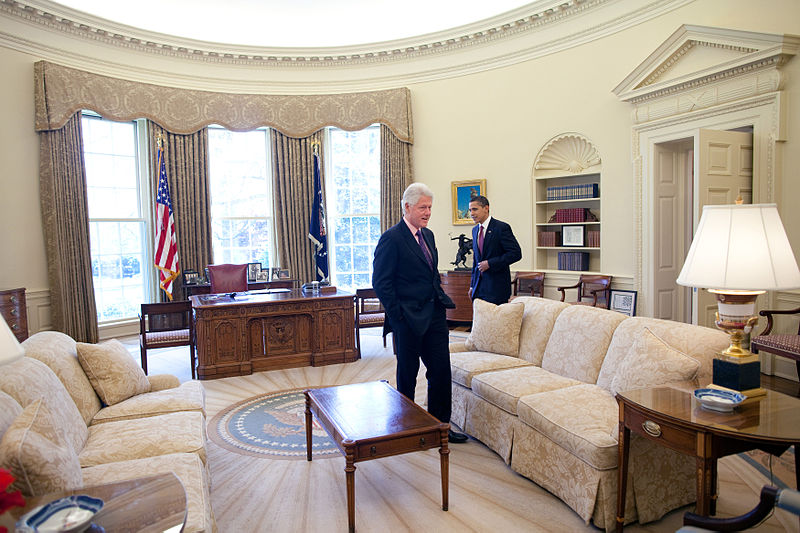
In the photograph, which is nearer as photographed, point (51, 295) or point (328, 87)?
point (51, 295)

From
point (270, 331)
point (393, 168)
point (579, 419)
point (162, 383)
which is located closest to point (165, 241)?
point (270, 331)

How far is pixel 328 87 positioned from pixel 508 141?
3.12 meters

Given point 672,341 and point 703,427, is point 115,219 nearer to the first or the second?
point 672,341

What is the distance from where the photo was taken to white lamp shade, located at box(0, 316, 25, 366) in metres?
1.42

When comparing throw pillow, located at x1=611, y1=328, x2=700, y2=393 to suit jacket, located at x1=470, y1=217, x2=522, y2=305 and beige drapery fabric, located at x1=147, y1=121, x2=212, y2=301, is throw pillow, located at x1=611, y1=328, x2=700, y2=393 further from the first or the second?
beige drapery fabric, located at x1=147, y1=121, x2=212, y2=301

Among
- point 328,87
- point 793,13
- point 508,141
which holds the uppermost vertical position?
point 328,87

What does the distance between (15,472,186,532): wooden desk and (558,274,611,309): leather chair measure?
5744mm

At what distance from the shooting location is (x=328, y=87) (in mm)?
8812

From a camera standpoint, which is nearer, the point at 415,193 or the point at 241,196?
the point at 415,193

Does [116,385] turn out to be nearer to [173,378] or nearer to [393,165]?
[173,378]

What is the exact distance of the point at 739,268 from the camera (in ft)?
7.13

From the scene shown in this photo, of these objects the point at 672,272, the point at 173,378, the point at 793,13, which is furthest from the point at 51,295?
the point at 793,13

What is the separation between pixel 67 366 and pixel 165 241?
4854 millimetres

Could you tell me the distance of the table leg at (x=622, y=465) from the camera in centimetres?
244
